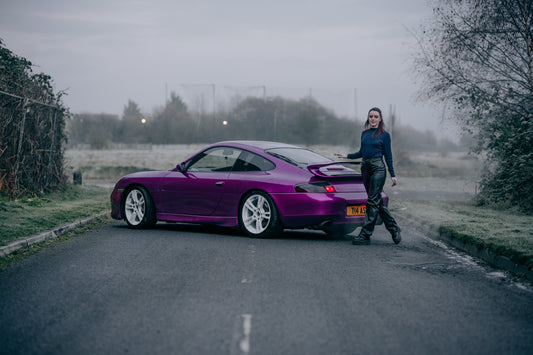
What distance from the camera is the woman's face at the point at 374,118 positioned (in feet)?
26.9

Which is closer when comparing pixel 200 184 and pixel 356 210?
pixel 356 210

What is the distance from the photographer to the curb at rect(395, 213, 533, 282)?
6359mm

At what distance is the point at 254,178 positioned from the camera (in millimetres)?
8594

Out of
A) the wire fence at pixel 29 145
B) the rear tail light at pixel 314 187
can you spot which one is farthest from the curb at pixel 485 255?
the wire fence at pixel 29 145

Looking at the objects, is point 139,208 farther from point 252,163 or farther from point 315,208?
point 315,208

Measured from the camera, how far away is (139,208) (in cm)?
987

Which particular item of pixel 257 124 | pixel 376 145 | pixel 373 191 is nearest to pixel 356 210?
pixel 373 191

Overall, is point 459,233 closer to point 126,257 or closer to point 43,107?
point 126,257

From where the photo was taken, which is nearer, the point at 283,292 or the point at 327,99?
the point at 283,292

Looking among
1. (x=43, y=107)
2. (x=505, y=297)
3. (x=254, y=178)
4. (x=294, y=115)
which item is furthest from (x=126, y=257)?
(x=294, y=115)

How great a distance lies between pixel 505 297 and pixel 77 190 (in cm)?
1314

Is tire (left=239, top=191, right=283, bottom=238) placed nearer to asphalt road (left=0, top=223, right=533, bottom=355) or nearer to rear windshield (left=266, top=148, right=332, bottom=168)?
asphalt road (left=0, top=223, right=533, bottom=355)

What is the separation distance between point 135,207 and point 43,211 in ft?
7.16

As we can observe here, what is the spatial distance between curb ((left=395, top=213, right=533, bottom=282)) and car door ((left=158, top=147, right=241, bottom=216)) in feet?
11.9
